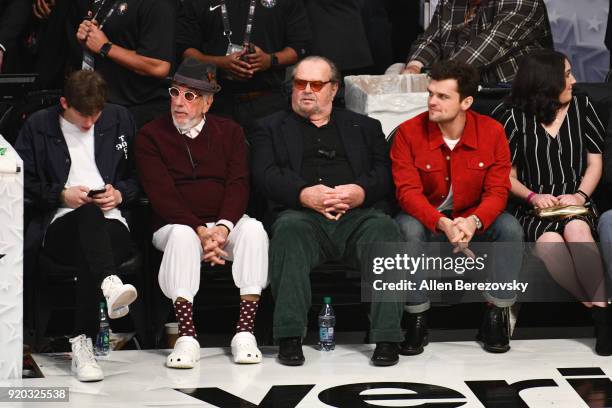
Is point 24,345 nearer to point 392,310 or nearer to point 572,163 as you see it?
point 392,310

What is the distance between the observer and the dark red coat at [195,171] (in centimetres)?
705

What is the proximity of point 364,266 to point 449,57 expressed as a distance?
1.88 metres

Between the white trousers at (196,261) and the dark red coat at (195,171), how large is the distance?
0.20m

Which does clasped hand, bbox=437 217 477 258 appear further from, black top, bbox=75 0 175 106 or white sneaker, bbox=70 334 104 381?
black top, bbox=75 0 175 106

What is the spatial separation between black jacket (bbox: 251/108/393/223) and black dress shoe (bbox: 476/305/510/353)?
74 cm


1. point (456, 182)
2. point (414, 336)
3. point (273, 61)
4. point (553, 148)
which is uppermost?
point (273, 61)

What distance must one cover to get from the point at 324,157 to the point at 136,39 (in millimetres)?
1388

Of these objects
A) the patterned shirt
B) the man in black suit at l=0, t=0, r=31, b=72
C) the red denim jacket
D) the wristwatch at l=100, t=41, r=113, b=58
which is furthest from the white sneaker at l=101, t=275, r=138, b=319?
the patterned shirt

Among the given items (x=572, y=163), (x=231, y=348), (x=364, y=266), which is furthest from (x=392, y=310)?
(x=572, y=163)

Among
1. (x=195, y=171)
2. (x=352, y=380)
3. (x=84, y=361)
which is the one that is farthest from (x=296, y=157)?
(x=84, y=361)

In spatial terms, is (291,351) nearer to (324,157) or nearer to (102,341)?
(102,341)

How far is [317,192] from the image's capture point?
701 cm

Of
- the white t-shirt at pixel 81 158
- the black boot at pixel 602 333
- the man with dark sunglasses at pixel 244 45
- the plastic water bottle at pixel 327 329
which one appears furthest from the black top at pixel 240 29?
the black boot at pixel 602 333

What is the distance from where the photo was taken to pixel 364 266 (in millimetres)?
6922
